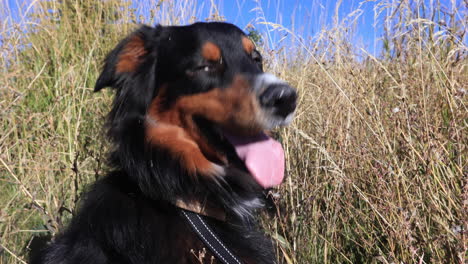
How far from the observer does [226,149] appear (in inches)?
85.0

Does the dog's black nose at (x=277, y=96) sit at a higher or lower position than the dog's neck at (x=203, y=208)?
higher

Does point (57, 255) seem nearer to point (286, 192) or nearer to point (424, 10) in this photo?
point (286, 192)

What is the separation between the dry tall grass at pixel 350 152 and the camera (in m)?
2.11

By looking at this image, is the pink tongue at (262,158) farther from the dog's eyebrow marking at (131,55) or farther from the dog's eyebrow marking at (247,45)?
the dog's eyebrow marking at (131,55)

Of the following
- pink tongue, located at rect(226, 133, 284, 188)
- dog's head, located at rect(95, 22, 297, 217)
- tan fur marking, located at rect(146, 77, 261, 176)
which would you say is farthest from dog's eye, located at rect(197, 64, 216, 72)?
pink tongue, located at rect(226, 133, 284, 188)

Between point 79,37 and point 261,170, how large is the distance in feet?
12.3

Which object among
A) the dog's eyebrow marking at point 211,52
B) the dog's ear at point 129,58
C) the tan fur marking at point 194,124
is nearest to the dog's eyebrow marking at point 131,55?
the dog's ear at point 129,58

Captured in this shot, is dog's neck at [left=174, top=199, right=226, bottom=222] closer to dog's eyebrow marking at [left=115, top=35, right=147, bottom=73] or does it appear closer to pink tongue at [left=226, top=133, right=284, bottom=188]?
pink tongue at [left=226, top=133, right=284, bottom=188]

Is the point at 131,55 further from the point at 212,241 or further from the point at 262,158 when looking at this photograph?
the point at 212,241

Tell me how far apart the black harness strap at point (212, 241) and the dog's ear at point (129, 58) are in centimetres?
81

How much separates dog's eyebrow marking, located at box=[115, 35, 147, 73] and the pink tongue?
0.64m

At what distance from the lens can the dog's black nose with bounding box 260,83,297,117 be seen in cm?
197

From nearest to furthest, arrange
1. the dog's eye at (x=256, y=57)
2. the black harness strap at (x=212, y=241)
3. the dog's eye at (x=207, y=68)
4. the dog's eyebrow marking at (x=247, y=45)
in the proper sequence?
the black harness strap at (x=212, y=241), the dog's eye at (x=207, y=68), the dog's eyebrow marking at (x=247, y=45), the dog's eye at (x=256, y=57)

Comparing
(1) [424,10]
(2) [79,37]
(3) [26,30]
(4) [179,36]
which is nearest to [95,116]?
(2) [79,37]
